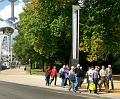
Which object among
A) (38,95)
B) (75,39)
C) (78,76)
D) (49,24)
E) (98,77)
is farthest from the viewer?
(49,24)

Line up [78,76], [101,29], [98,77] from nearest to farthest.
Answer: [98,77] → [78,76] → [101,29]

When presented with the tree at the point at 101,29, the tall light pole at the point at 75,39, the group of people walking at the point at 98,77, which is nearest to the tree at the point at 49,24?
the tree at the point at 101,29

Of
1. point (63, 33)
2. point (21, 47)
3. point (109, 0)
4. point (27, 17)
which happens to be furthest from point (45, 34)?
point (21, 47)

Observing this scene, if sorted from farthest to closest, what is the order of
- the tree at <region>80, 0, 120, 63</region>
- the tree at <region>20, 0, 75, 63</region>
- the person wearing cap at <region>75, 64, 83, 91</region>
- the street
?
the tree at <region>20, 0, 75, 63</region> < the tree at <region>80, 0, 120, 63</region> < the person wearing cap at <region>75, 64, 83, 91</region> < the street

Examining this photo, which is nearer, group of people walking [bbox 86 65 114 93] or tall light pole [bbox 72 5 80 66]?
group of people walking [bbox 86 65 114 93]

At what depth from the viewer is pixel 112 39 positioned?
50719 millimetres

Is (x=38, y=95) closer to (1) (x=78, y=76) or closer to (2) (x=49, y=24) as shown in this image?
(1) (x=78, y=76)

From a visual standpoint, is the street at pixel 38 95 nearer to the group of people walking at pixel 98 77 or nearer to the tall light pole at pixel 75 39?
the group of people walking at pixel 98 77

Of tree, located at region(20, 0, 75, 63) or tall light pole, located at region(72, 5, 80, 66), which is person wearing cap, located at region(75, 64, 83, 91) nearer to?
tall light pole, located at region(72, 5, 80, 66)

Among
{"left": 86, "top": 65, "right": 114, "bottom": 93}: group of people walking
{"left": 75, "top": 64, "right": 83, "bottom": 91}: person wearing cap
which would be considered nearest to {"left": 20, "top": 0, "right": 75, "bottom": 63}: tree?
{"left": 75, "top": 64, "right": 83, "bottom": 91}: person wearing cap

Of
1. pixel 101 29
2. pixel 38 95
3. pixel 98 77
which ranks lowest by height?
pixel 38 95

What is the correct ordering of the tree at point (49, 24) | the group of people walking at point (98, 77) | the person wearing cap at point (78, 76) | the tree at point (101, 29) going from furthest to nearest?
the tree at point (49, 24) → the tree at point (101, 29) → the person wearing cap at point (78, 76) → the group of people walking at point (98, 77)

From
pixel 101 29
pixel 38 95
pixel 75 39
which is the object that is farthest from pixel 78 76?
pixel 101 29

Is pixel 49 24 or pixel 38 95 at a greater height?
pixel 49 24
